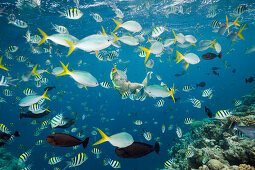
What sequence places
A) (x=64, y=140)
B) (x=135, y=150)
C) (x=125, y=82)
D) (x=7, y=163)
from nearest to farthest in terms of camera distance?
1. (x=64, y=140)
2. (x=135, y=150)
3. (x=125, y=82)
4. (x=7, y=163)

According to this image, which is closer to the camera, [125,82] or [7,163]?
[125,82]

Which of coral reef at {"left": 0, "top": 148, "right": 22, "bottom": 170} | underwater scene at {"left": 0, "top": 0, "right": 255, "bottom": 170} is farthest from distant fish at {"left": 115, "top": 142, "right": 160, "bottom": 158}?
coral reef at {"left": 0, "top": 148, "right": 22, "bottom": 170}

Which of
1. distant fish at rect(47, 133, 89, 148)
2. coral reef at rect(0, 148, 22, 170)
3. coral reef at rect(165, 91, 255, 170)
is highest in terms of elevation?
distant fish at rect(47, 133, 89, 148)

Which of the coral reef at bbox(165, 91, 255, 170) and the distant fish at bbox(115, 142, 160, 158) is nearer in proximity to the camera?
the distant fish at bbox(115, 142, 160, 158)

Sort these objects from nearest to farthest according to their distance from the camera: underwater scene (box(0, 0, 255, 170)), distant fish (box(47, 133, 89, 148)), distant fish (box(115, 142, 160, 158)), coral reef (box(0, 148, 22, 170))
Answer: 1. distant fish (box(47, 133, 89, 148))
2. distant fish (box(115, 142, 160, 158))
3. underwater scene (box(0, 0, 255, 170))
4. coral reef (box(0, 148, 22, 170))

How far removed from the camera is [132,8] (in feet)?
56.5

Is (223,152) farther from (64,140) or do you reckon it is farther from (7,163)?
(7,163)

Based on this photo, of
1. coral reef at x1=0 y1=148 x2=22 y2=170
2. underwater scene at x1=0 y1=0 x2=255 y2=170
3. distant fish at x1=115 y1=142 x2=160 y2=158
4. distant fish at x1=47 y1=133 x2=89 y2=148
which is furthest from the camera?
coral reef at x1=0 y1=148 x2=22 y2=170

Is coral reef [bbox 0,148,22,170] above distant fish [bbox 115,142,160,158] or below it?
below

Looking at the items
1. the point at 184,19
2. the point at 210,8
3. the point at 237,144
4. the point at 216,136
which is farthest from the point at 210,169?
the point at 184,19

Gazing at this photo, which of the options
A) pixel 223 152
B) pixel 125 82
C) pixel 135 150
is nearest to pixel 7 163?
pixel 125 82

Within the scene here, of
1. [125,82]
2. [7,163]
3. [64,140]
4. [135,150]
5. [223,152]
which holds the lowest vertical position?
[7,163]

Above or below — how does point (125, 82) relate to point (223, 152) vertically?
above

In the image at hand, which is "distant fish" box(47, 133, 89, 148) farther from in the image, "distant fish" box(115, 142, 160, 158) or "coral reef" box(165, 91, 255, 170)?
"coral reef" box(165, 91, 255, 170)
